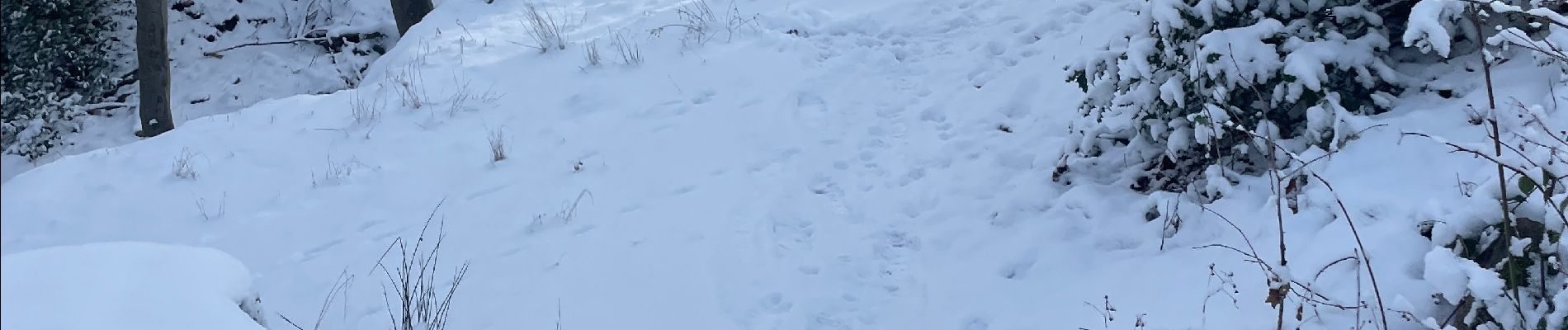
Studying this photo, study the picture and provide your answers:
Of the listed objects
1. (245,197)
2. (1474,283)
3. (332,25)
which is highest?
(1474,283)

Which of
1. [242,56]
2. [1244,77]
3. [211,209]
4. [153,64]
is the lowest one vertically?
[242,56]

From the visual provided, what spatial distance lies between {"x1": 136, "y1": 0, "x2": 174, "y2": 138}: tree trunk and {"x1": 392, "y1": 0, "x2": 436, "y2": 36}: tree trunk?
83.2 inches

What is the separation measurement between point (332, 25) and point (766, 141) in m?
10.1

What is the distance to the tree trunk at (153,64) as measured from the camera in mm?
9586

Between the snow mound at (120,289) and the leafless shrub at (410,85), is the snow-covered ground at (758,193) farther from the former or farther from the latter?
the snow mound at (120,289)

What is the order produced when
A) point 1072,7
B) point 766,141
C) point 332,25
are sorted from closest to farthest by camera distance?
point 766,141, point 1072,7, point 332,25

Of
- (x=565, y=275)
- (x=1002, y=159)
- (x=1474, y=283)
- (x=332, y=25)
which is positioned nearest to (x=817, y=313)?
(x=565, y=275)

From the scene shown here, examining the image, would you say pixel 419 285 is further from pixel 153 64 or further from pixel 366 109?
pixel 153 64

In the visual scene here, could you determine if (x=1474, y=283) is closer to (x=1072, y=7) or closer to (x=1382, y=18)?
(x=1382, y=18)

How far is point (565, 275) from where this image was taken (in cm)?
471

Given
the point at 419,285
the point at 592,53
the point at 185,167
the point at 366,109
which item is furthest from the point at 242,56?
the point at 419,285

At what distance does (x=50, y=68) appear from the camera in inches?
465

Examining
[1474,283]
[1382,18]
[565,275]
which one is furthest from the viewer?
[565,275]

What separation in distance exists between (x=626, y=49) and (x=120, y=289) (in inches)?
225
